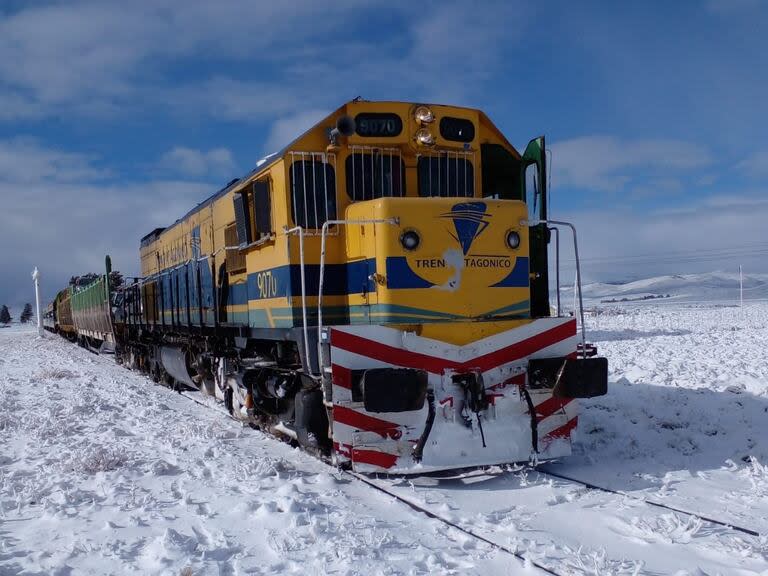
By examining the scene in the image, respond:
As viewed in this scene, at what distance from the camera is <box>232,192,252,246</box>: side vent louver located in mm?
7422

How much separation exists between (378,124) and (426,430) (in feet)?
9.68

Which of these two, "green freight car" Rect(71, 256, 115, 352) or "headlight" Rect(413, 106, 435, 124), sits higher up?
"headlight" Rect(413, 106, 435, 124)

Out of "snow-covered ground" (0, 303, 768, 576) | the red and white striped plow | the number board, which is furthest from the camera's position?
the number board

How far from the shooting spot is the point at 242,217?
24.6 feet

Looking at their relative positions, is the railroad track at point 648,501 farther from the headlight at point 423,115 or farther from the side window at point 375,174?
the headlight at point 423,115

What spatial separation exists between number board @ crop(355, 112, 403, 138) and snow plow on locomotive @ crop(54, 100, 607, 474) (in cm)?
1

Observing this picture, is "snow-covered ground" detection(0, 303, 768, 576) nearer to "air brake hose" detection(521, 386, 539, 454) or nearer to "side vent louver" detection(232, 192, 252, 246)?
"air brake hose" detection(521, 386, 539, 454)

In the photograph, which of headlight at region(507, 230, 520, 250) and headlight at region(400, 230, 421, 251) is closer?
headlight at region(400, 230, 421, 251)

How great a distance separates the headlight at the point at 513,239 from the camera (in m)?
6.23

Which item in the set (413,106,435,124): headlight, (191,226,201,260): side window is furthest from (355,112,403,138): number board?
(191,226,201,260): side window

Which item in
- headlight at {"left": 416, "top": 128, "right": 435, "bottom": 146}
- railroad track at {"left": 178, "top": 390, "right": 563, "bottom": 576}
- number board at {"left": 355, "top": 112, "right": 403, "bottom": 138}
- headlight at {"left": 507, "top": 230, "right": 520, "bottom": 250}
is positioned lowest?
railroad track at {"left": 178, "top": 390, "right": 563, "bottom": 576}

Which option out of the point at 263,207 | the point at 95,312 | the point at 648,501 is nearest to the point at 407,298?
the point at 263,207

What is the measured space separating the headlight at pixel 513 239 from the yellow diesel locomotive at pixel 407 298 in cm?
2

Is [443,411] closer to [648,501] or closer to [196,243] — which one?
[648,501]
